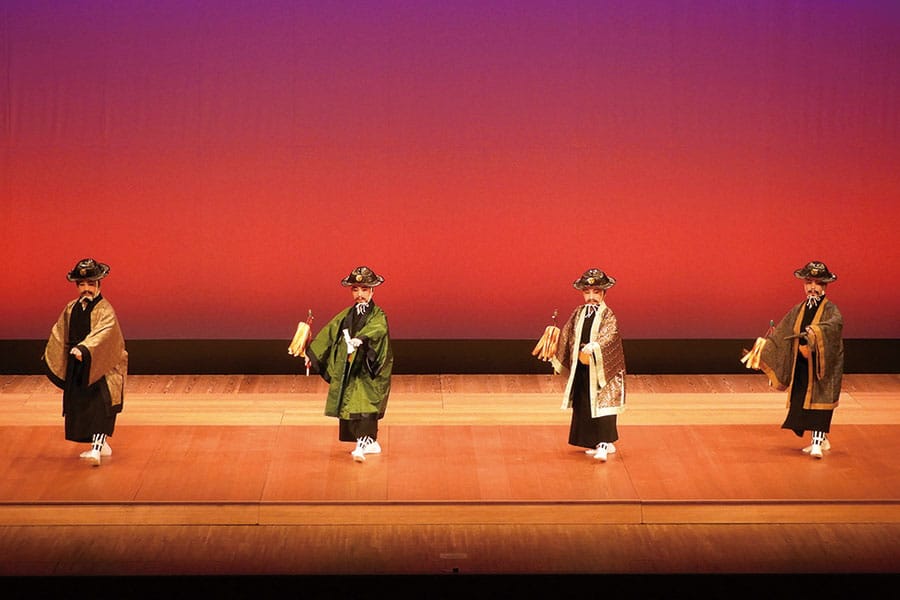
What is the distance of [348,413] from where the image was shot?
752 centimetres

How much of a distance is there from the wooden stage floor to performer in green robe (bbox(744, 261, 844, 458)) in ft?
0.79

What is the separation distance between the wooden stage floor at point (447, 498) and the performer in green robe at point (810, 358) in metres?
0.24

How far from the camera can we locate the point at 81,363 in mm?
7355

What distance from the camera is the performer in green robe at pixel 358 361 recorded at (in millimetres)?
7520

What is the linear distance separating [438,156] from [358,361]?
2559 mm

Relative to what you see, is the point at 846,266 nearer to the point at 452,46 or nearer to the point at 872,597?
the point at 452,46

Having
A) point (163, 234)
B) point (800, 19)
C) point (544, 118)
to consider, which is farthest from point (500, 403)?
point (800, 19)

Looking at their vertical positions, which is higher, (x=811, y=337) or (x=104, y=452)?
(x=811, y=337)

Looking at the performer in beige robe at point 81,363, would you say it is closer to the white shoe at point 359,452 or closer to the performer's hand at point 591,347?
the white shoe at point 359,452

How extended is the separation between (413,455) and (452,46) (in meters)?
3.28

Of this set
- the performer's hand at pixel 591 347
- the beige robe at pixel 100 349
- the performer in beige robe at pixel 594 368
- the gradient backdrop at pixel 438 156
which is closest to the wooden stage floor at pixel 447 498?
the performer in beige robe at pixel 594 368

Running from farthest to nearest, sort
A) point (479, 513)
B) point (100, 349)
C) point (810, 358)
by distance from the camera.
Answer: point (810, 358), point (100, 349), point (479, 513)

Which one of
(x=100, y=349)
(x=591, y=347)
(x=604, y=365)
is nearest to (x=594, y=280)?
(x=591, y=347)

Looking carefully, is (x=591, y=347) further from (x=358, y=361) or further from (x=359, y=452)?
(x=359, y=452)
